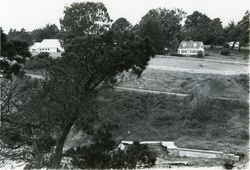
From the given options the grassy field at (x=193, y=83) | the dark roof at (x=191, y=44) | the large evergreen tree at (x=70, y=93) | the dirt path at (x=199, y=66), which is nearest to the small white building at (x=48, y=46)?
the dark roof at (x=191, y=44)

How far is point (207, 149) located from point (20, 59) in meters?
15.8

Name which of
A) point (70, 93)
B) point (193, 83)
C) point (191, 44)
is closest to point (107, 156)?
point (70, 93)

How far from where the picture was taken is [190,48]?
57.1m

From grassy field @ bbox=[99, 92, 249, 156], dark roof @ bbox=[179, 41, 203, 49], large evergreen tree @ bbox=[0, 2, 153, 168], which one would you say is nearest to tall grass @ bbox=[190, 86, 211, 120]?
grassy field @ bbox=[99, 92, 249, 156]

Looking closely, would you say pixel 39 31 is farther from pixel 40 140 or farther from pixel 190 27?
pixel 40 140

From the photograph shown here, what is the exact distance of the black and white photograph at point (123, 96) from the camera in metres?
12.9

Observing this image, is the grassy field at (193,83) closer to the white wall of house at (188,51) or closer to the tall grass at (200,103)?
the tall grass at (200,103)

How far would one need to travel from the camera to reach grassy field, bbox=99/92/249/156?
1162 inches

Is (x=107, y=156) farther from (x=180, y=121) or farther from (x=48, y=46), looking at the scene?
(x=48, y=46)

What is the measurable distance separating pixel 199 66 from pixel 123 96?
11894 millimetres

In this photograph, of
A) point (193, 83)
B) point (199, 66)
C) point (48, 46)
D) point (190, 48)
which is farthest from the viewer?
point (48, 46)

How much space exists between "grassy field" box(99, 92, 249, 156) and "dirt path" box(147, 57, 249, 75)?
719 centimetres

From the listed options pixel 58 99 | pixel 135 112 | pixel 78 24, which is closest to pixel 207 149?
pixel 135 112

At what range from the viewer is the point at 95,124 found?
46.5ft
